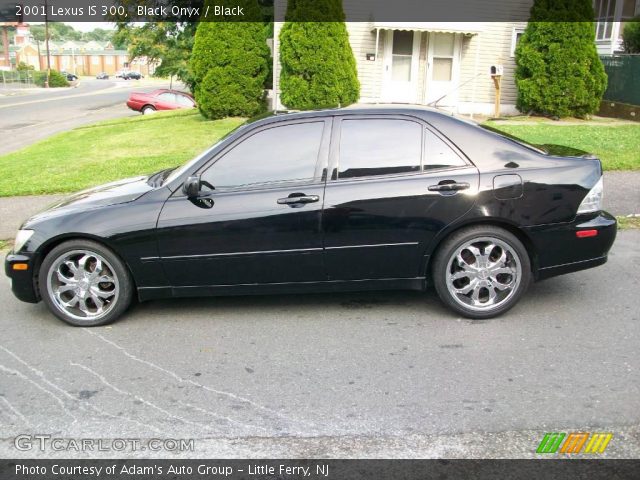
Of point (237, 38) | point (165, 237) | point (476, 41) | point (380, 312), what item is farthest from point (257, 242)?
point (476, 41)

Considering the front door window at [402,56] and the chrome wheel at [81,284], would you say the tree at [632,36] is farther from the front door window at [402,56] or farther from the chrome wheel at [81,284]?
the chrome wheel at [81,284]

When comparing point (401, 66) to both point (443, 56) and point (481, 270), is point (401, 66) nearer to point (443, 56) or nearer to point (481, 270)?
point (443, 56)

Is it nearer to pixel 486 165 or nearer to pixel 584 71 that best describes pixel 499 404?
pixel 486 165

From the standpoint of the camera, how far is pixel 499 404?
11.7 ft

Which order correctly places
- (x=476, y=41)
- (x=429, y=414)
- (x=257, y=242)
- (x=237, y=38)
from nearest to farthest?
(x=429, y=414) < (x=257, y=242) < (x=237, y=38) < (x=476, y=41)

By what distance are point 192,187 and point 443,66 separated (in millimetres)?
15635

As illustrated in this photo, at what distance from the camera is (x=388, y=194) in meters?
4.60

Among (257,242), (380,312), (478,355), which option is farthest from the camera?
(380,312)

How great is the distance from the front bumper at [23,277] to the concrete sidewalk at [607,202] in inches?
107

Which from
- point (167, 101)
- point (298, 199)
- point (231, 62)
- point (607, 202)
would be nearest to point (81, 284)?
point (298, 199)

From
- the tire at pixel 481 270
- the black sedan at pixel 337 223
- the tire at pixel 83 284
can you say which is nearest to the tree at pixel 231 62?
the black sedan at pixel 337 223

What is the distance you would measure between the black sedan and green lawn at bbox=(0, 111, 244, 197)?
5176 mm

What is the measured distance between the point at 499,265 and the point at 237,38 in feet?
44.7

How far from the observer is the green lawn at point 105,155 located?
10.2 m
